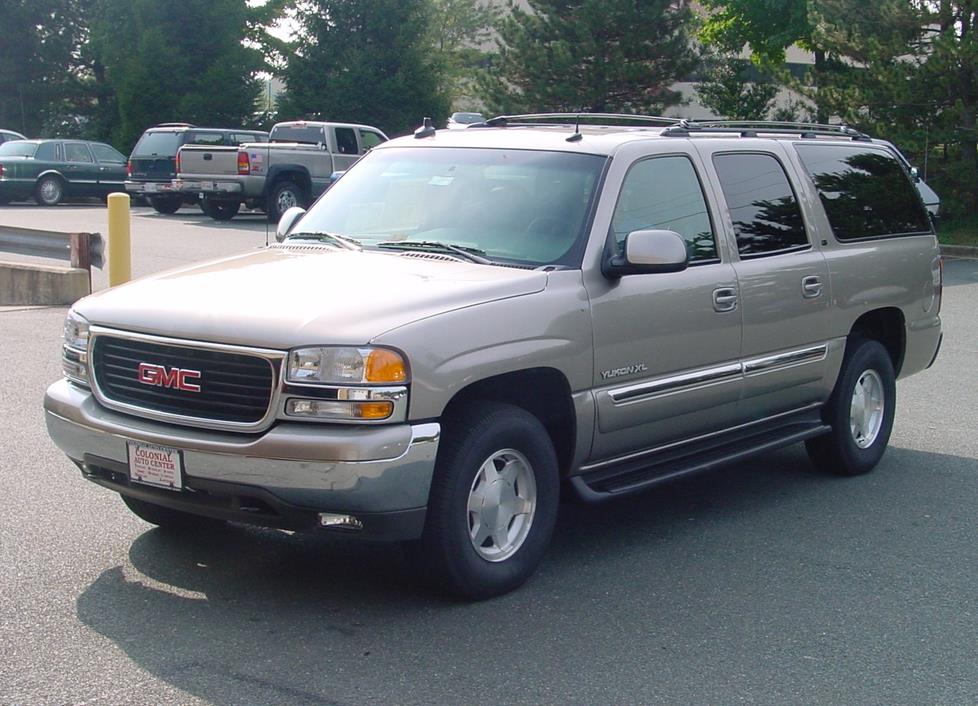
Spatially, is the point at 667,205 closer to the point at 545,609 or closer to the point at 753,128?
the point at 753,128

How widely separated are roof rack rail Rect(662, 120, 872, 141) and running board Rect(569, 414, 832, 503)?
1552mm

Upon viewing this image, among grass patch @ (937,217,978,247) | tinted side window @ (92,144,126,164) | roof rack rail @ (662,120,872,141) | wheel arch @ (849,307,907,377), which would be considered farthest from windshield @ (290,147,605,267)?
tinted side window @ (92,144,126,164)

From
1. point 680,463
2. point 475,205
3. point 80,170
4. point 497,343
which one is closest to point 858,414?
point 680,463

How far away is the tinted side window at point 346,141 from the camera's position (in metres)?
27.7

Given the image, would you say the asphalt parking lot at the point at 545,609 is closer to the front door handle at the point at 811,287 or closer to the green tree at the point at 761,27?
the front door handle at the point at 811,287

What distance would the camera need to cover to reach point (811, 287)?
6910mm

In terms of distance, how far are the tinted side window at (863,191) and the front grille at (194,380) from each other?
3.79 metres

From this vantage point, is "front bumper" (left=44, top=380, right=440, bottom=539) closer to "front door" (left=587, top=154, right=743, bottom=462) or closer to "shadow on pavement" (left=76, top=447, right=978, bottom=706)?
"shadow on pavement" (left=76, top=447, right=978, bottom=706)

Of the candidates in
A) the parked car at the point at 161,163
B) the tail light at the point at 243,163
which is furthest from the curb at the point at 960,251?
the parked car at the point at 161,163

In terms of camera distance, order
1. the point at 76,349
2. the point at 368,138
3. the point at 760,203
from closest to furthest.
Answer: the point at 76,349 < the point at 760,203 < the point at 368,138

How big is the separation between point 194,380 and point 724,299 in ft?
8.64

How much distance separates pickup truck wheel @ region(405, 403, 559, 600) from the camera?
16.1ft

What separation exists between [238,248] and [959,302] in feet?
35.1

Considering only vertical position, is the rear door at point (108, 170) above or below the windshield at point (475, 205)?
below
